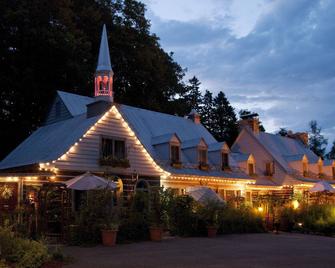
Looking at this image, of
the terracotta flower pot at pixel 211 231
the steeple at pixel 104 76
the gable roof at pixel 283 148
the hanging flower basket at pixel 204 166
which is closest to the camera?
the terracotta flower pot at pixel 211 231

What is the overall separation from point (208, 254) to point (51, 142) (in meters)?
12.6

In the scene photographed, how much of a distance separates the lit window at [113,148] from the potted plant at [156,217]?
14.5 feet

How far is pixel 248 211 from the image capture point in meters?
27.3

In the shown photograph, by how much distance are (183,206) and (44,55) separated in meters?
17.5

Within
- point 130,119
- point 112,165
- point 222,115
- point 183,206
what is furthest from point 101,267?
point 222,115

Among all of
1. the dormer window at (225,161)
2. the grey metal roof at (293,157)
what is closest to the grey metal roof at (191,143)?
the dormer window at (225,161)

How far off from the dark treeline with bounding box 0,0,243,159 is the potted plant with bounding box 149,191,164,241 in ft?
52.8

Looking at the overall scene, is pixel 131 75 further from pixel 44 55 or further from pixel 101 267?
pixel 101 267

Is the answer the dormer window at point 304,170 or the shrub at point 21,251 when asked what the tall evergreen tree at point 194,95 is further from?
the shrub at point 21,251

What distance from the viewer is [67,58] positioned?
118ft

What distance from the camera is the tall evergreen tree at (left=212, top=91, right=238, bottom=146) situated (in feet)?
179

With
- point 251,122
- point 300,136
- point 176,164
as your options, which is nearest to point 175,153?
point 176,164

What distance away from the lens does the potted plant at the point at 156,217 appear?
21.1 m

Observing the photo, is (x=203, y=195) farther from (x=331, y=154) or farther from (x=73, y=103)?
(x=331, y=154)
